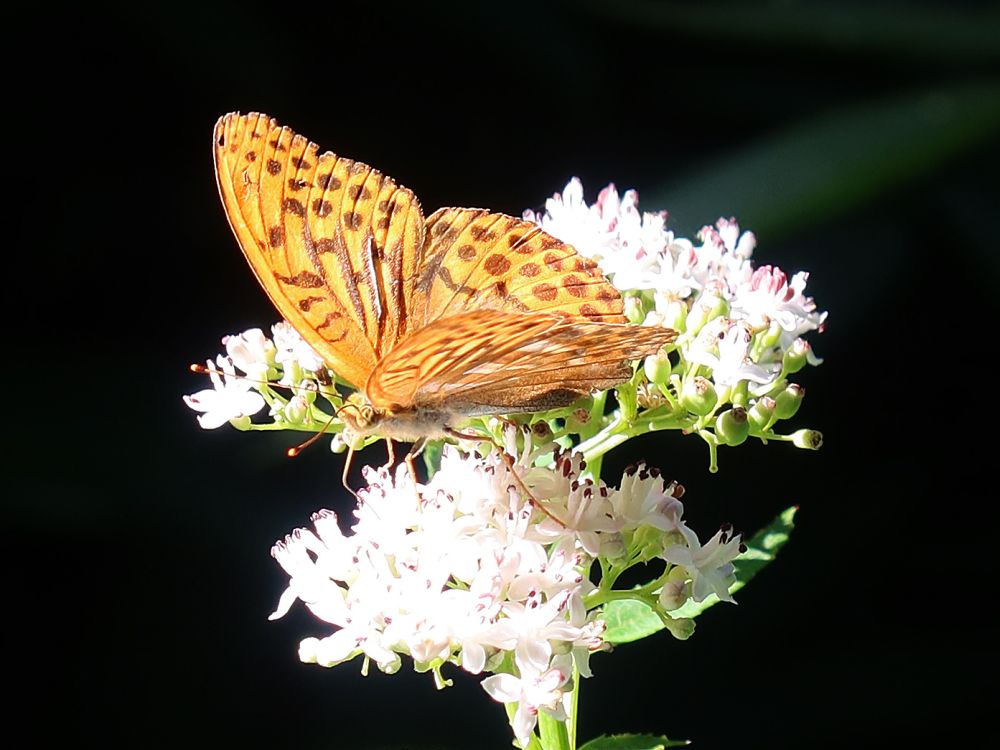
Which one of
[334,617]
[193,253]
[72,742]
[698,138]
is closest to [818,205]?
[698,138]

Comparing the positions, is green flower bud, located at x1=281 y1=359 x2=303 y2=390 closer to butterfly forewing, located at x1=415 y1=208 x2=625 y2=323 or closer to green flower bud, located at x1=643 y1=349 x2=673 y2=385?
butterfly forewing, located at x1=415 y1=208 x2=625 y2=323

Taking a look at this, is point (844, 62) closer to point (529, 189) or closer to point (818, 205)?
point (818, 205)

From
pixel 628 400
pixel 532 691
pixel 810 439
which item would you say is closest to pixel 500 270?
pixel 628 400

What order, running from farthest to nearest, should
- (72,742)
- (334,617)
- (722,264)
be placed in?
1. (72,742)
2. (722,264)
3. (334,617)

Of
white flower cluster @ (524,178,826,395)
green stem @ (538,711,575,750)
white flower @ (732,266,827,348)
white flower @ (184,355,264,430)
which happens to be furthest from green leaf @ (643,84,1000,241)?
green stem @ (538,711,575,750)

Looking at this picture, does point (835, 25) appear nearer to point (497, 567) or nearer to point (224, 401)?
point (224, 401)

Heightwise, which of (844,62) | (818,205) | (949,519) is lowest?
(949,519)
